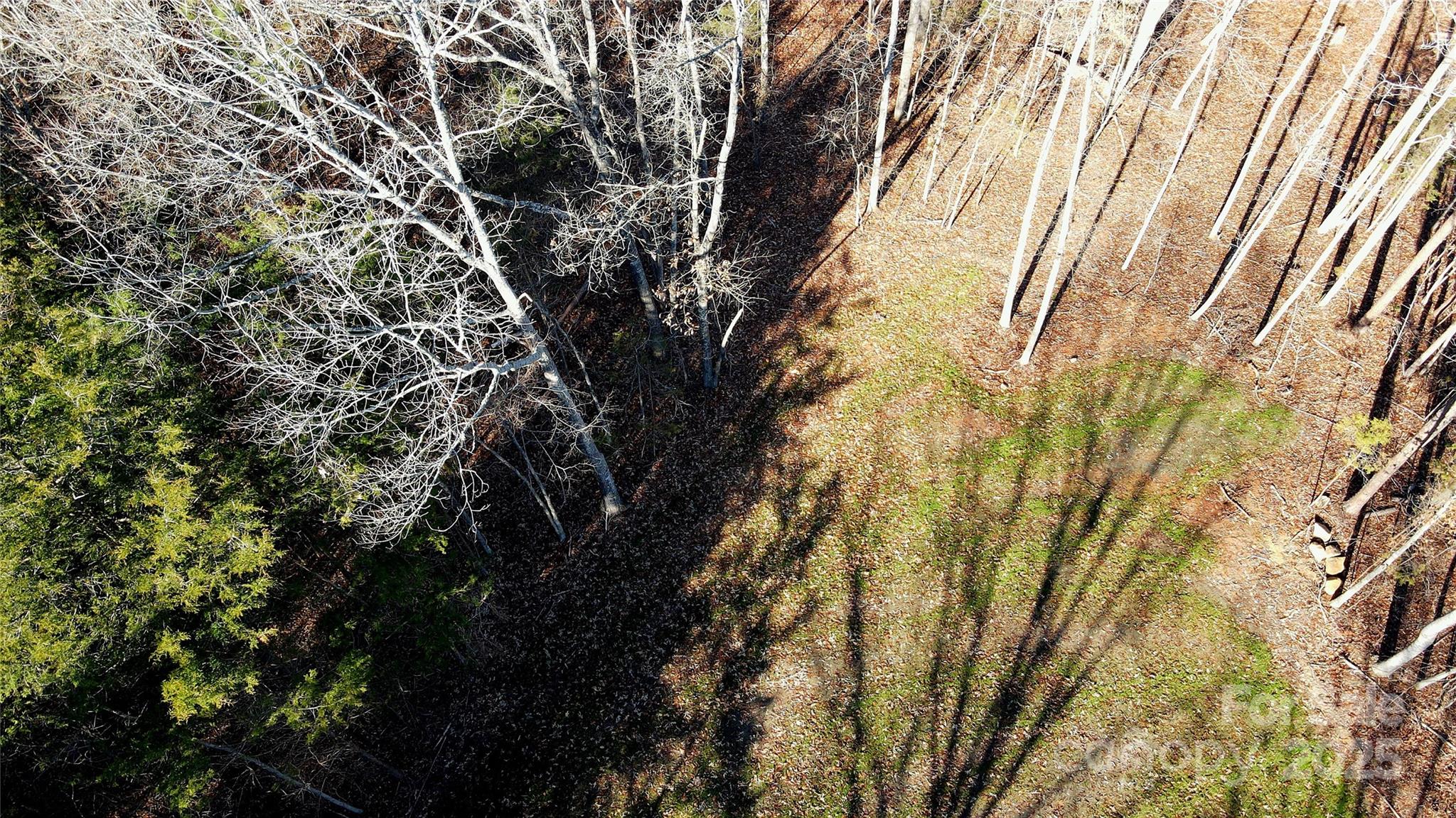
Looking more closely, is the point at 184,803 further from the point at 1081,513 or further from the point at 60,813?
the point at 1081,513

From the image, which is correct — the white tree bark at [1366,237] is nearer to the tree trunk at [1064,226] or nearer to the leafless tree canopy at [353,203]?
the tree trunk at [1064,226]

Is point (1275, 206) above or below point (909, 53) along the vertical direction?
below

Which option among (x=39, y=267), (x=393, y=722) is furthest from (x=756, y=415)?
(x=39, y=267)

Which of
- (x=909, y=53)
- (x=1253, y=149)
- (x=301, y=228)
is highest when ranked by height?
(x=909, y=53)

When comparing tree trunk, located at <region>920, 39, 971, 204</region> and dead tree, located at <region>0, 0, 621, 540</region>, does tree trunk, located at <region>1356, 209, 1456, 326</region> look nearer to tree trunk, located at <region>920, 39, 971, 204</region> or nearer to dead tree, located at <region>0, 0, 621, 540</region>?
tree trunk, located at <region>920, 39, 971, 204</region>

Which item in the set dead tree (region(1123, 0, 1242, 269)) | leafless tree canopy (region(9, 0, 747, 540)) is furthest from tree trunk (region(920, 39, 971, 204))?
leafless tree canopy (region(9, 0, 747, 540))

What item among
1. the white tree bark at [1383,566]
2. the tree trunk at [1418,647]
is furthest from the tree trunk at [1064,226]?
the tree trunk at [1418,647]

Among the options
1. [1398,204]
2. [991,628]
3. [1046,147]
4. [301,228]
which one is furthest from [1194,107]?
[301,228]

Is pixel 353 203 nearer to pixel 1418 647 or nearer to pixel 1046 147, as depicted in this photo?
pixel 1046 147
